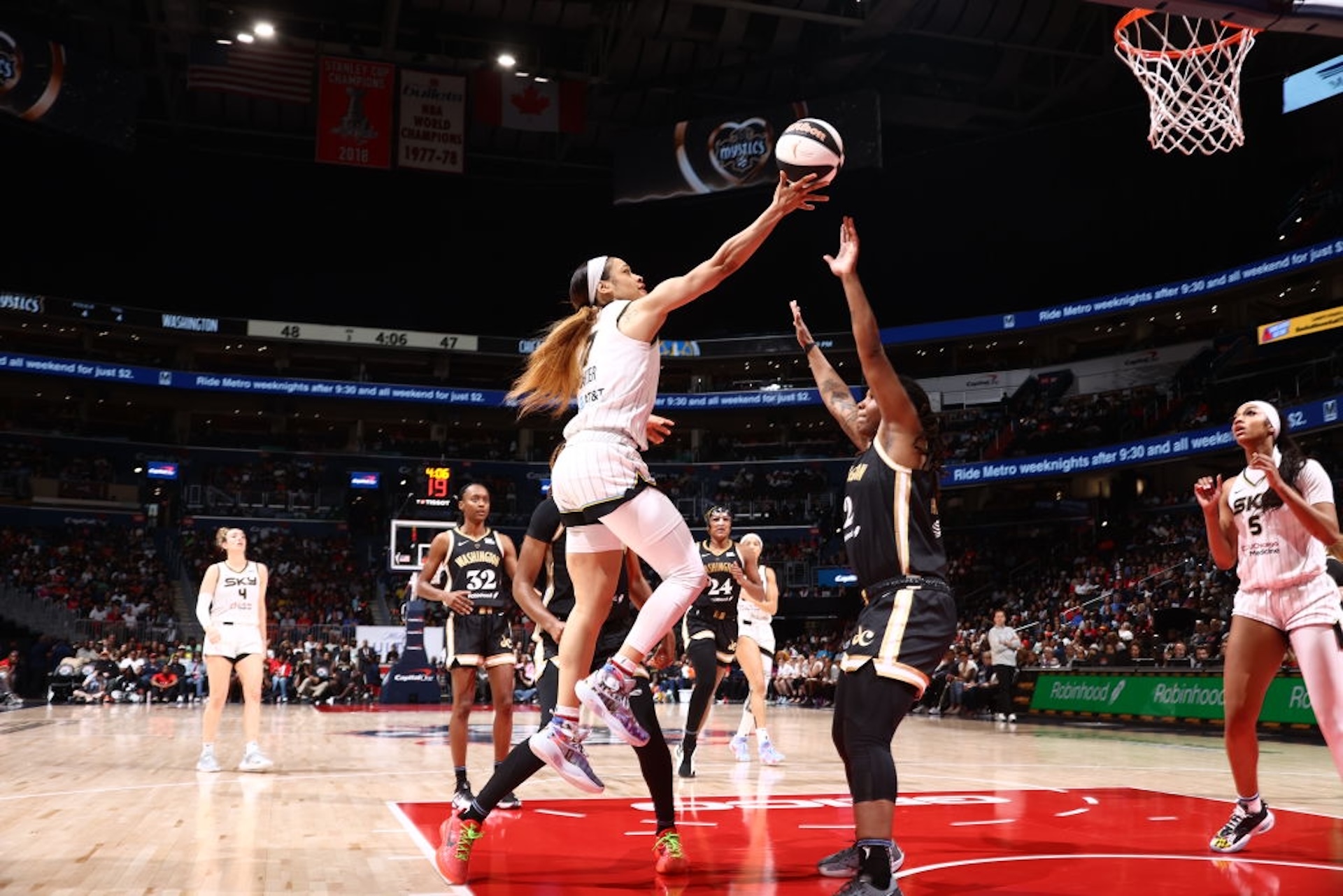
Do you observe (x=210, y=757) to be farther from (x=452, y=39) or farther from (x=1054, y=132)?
(x=1054, y=132)

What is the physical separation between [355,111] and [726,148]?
9760 millimetres

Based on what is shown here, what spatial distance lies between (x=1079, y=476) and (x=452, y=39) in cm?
2320

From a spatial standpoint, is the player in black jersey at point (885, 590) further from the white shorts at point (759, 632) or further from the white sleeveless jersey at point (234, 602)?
the white shorts at point (759, 632)

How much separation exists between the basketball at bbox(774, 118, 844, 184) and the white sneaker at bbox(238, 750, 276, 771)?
7.19 m

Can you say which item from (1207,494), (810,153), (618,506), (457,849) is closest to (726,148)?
(1207,494)

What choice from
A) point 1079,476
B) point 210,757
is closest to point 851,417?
point 210,757

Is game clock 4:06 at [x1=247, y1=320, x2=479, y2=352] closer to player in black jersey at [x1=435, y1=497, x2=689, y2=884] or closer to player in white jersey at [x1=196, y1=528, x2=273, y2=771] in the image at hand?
player in white jersey at [x1=196, y1=528, x2=273, y2=771]

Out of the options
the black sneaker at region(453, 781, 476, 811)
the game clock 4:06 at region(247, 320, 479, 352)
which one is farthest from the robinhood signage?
the game clock 4:06 at region(247, 320, 479, 352)

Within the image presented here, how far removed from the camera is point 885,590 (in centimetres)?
433

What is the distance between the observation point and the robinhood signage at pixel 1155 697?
14008 millimetres

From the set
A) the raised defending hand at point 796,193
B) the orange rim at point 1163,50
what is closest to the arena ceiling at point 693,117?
the orange rim at point 1163,50

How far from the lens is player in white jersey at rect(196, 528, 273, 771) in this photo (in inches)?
369

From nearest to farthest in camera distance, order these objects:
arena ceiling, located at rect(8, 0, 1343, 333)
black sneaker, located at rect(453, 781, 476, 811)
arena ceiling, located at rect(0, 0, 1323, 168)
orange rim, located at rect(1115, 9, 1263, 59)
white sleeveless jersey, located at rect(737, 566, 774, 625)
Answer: black sneaker, located at rect(453, 781, 476, 811), orange rim, located at rect(1115, 9, 1263, 59), white sleeveless jersey, located at rect(737, 566, 774, 625), arena ceiling, located at rect(0, 0, 1323, 168), arena ceiling, located at rect(8, 0, 1343, 333)

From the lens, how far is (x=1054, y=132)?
117ft
